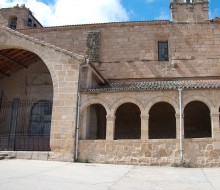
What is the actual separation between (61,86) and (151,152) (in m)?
4.50

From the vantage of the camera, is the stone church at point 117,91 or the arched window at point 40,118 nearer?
the stone church at point 117,91

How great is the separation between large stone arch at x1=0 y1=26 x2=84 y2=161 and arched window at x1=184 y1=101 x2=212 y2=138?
19.0 ft

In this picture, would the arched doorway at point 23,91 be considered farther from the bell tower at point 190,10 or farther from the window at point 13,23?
the bell tower at point 190,10

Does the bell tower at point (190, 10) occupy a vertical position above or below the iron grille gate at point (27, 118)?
above

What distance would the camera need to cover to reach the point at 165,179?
6793mm

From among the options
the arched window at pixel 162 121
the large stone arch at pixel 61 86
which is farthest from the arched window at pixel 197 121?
the large stone arch at pixel 61 86

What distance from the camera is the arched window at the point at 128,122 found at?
1367 cm

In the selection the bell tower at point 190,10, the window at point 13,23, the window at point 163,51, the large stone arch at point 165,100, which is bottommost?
the large stone arch at point 165,100

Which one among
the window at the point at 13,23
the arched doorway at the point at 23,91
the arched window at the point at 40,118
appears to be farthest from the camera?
the window at the point at 13,23

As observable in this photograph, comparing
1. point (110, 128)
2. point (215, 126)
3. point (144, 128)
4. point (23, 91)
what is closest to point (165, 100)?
point (144, 128)

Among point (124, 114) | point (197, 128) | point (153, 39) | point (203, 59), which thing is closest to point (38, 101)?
point (124, 114)

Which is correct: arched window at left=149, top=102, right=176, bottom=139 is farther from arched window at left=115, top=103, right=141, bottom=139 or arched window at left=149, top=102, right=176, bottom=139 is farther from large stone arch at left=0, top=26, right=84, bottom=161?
large stone arch at left=0, top=26, right=84, bottom=161

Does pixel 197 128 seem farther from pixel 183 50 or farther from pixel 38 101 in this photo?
pixel 38 101

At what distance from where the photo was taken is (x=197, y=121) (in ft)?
43.4
